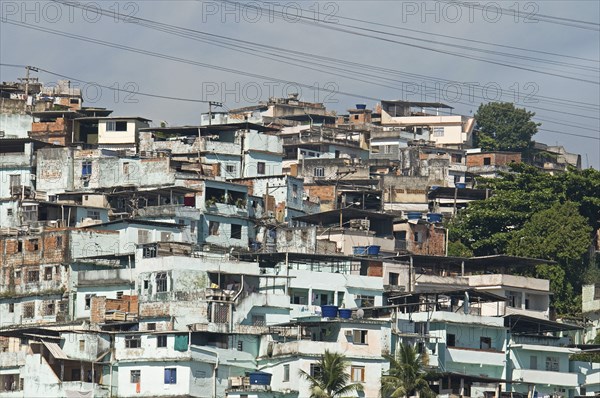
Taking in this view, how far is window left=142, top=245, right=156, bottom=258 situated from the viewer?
76.1 metres

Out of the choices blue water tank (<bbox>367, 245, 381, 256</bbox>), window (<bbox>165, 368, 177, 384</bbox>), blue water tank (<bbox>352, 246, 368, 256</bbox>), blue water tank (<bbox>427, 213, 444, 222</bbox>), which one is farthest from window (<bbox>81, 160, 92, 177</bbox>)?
window (<bbox>165, 368, 177, 384</bbox>)

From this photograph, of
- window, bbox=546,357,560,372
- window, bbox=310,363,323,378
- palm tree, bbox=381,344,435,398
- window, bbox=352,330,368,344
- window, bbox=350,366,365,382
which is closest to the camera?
palm tree, bbox=381,344,435,398

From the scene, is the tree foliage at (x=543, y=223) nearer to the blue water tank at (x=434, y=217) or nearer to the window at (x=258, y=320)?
the blue water tank at (x=434, y=217)

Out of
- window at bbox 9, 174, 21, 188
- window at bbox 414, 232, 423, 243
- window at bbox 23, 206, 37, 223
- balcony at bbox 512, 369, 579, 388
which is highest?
window at bbox 9, 174, 21, 188

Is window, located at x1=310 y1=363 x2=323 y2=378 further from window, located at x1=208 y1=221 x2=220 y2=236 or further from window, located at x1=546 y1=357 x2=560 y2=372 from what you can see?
window, located at x1=208 y1=221 x2=220 y2=236

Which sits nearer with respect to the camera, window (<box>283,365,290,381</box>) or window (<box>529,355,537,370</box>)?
window (<box>283,365,290,381</box>)

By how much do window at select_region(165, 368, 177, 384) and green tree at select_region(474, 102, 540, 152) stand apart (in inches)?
2807

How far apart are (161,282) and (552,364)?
64.4 feet

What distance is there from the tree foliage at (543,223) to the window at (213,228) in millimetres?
15528

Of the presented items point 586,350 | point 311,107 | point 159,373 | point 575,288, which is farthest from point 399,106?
point 159,373

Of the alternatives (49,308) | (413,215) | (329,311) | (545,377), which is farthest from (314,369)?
(413,215)

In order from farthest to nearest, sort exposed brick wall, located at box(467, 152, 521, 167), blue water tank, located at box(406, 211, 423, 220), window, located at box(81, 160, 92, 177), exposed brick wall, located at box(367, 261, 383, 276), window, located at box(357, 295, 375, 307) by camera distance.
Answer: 1. exposed brick wall, located at box(467, 152, 521, 167)
2. blue water tank, located at box(406, 211, 423, 220)
3. window, located at box(81, 160, 92, 177)
4. exposed brick wall, located at box(367, 261, 383, 276)
5. window, located at box(357, 295, 375, 307)

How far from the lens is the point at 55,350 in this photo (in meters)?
72.5

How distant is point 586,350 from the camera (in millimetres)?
78438
